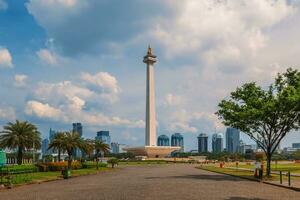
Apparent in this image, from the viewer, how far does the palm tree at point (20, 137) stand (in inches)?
2608

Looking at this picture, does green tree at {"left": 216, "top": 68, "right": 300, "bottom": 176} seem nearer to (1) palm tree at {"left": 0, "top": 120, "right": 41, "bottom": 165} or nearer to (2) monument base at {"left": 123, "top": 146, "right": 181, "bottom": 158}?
(1) palm tree at {"left": 0, "top": 120, "right": 41, "bottom": 165}

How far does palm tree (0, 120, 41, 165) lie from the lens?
2608 inches

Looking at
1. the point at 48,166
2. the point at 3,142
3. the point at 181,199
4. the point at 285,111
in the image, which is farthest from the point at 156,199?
the point at 3,142

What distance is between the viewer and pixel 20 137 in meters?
67.1

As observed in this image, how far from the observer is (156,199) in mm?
20484

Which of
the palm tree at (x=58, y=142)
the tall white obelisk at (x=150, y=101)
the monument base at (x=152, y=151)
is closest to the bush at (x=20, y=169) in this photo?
the palm tree at (x=58, y=142)

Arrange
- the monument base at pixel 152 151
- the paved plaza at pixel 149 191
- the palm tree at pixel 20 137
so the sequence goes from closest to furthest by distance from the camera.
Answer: the paved plaza at pixel 149 191, the palm tree at pixel 20 137, the monument base at pixel 152 151

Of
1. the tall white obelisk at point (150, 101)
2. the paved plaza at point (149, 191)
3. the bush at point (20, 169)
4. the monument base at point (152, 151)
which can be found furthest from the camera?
the monument base at point (152, 151)

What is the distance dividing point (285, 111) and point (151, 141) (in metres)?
117

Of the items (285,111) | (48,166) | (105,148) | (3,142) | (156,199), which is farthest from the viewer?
(105,148)

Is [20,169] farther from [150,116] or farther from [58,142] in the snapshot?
[150,116]

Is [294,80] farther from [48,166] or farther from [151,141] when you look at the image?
[151,141]

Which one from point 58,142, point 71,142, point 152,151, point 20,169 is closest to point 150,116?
point 152,151

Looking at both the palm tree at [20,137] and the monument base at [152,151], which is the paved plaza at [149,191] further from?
the monument base at [152,151]
